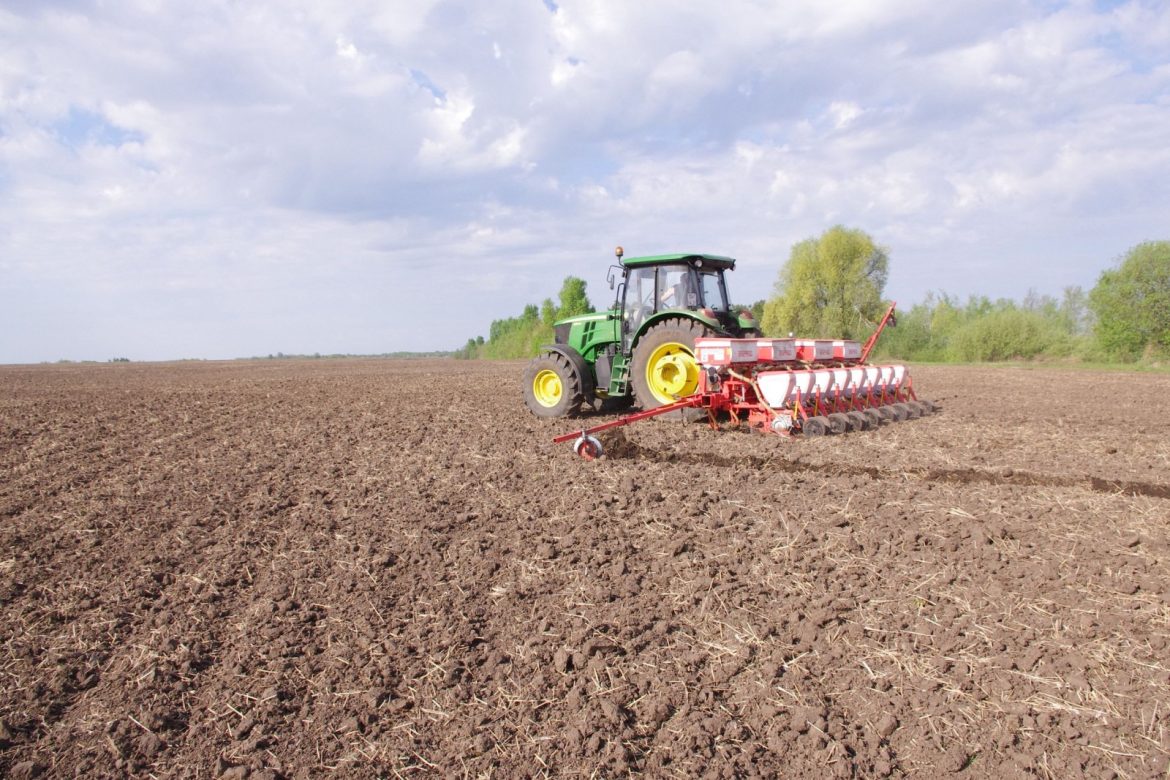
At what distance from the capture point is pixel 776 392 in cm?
830

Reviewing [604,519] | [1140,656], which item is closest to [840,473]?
[604,519]

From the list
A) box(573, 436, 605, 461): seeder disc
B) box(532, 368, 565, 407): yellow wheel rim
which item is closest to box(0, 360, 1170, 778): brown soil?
box(573, 436, 605, 461): seeder disc

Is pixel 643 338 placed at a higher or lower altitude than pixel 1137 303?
lower

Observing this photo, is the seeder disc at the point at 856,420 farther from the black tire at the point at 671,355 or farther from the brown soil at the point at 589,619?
the brown soil at the point at 589,619

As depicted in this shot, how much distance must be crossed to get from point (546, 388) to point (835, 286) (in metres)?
32.6

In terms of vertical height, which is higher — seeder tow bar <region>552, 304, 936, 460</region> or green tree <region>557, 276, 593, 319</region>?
green tree <region>557, 276, 593, 319</region>

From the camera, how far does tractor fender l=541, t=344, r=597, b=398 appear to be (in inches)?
401

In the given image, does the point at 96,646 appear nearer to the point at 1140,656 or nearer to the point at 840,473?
the point at 1140,656

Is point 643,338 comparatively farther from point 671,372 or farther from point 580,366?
point 580,366

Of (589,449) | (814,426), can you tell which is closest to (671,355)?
(814,426)

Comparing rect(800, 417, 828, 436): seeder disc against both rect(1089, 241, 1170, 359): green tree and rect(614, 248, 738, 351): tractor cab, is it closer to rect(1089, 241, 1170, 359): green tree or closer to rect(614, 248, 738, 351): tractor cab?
rect(614, 248, 738, 351): tractor cab

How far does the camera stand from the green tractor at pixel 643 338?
9.30 m

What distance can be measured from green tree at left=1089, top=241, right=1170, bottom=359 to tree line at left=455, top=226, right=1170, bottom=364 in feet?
0.12

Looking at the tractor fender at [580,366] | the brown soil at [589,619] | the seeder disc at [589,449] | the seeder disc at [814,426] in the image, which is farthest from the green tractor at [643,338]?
the brown soil at [589,619]
